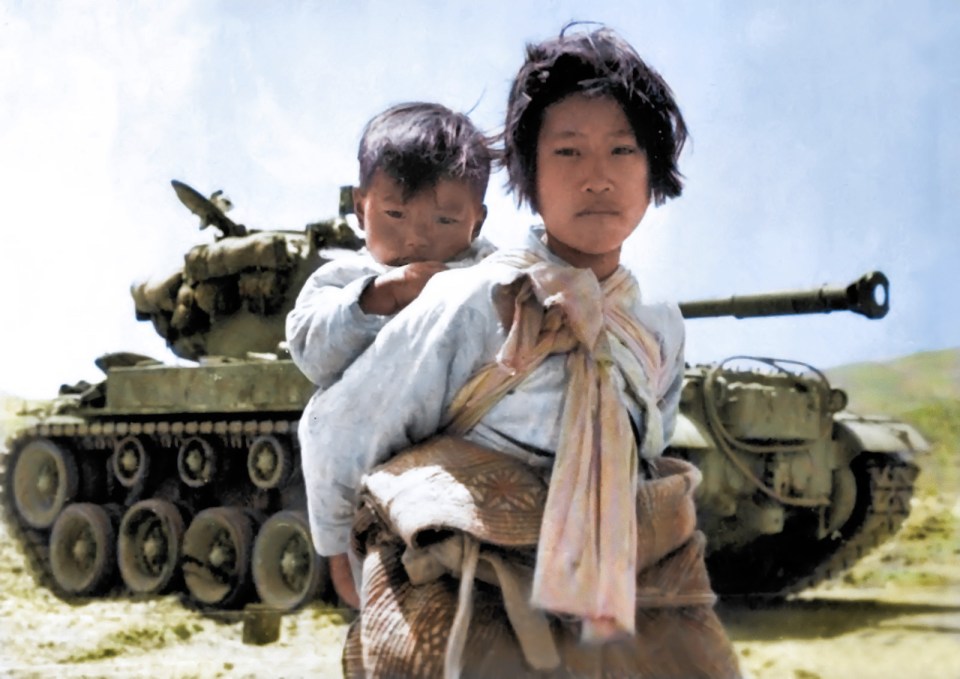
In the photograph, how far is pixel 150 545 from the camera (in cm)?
663

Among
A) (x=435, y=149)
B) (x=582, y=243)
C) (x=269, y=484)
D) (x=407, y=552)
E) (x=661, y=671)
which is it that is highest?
(x=435, y=149)

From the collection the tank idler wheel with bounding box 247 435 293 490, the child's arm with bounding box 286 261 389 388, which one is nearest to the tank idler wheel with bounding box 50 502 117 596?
the tank idler wheel with bounding box 247 435 293 490

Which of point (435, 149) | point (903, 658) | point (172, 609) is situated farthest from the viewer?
point (172, 609)

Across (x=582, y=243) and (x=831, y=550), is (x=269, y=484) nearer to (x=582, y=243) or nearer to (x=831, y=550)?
(x=831, y=550)

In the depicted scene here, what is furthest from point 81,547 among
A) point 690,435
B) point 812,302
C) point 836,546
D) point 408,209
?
point 408,209

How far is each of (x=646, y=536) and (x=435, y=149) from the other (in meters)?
0.57

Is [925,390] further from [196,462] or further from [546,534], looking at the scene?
[196,462]

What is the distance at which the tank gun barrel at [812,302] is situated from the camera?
2.29 meters

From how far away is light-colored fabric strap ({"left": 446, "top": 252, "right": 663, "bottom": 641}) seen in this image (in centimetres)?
150

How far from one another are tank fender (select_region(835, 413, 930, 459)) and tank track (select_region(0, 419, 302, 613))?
269 cm

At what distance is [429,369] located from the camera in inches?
61.7

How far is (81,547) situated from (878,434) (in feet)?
13.6

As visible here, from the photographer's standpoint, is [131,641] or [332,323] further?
[131,641]

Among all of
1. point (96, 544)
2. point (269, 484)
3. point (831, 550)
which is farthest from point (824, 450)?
point (96, 544)
